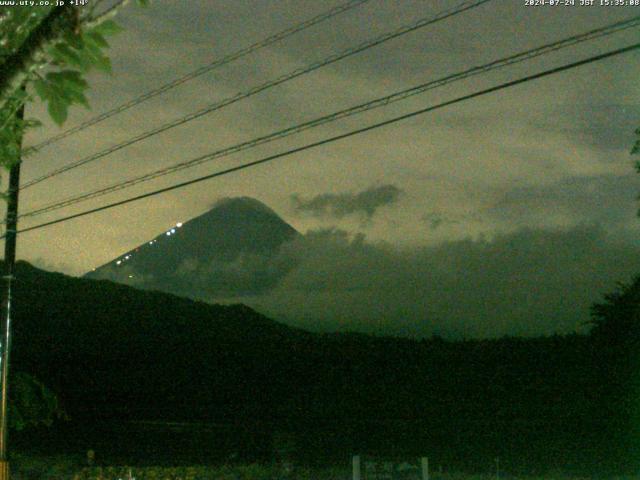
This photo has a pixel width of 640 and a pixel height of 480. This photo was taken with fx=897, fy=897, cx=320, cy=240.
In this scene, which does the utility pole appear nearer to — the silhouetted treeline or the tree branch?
the silhouetted treeline

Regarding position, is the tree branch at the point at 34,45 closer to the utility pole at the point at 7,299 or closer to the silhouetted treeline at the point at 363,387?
the utility pole at the point at 7,299

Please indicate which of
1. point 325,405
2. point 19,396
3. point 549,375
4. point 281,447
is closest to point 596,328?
point 549,375

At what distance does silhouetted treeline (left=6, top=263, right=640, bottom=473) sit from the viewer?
22453 millimetres

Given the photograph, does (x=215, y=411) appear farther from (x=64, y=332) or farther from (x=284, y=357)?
(x=64, y=332)

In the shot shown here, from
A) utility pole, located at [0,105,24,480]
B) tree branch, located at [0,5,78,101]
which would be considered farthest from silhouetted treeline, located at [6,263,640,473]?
tree branch, located at [0,5,78,101]

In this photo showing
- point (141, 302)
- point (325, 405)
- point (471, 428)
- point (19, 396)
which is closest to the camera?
point (19, 396)

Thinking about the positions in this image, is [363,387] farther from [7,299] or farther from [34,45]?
[34,45]

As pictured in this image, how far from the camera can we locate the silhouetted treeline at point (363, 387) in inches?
884

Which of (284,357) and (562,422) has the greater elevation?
(284,357)

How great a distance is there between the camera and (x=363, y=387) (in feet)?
95.3

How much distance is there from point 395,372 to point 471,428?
573 cm

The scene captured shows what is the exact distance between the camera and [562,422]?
23.5 meters

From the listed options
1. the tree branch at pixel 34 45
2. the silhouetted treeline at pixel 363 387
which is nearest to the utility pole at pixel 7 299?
the silhouetted treeline at pixel 363 387

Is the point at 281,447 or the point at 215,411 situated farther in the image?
the point at 215,411
